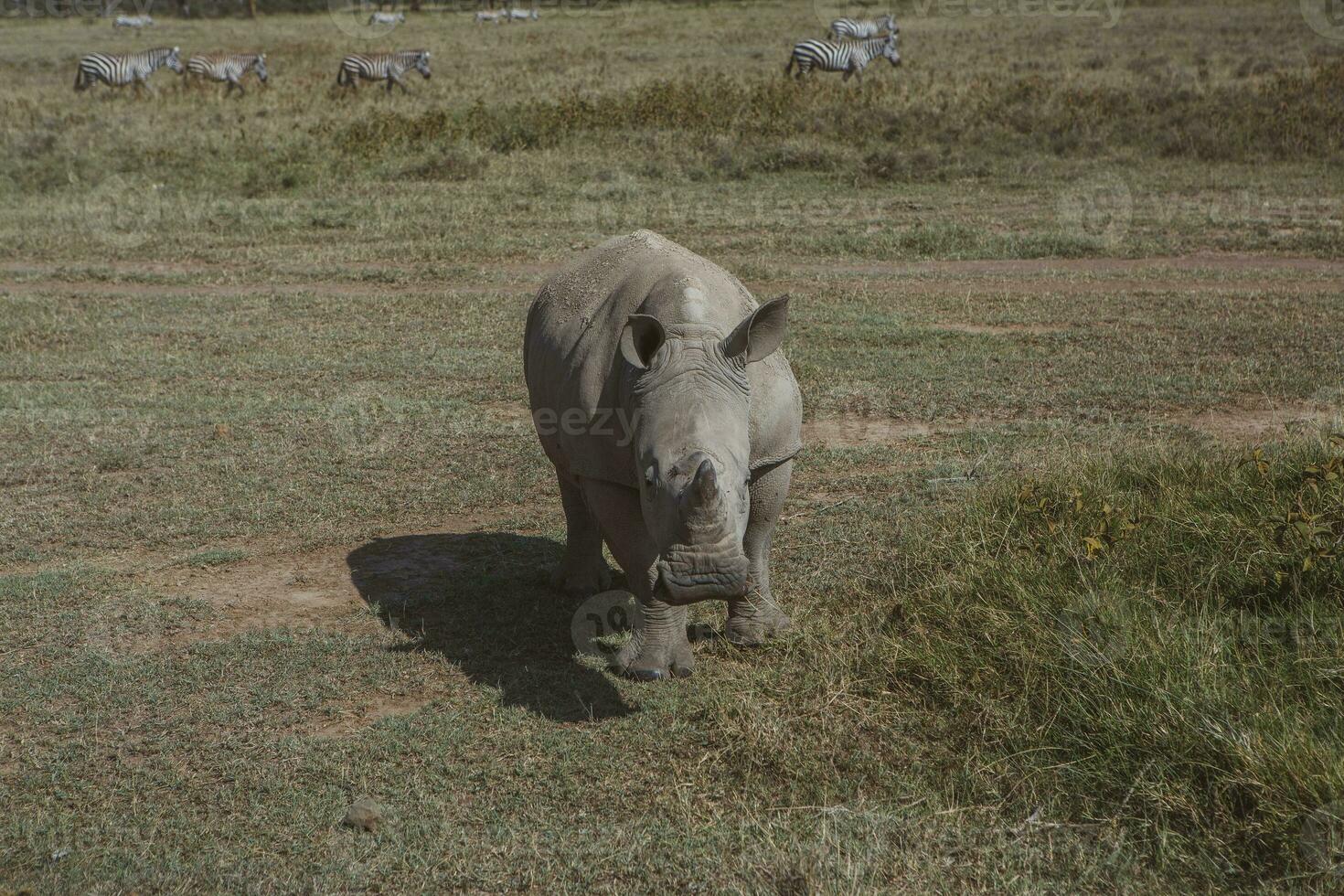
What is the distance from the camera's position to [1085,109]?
64.4 feet

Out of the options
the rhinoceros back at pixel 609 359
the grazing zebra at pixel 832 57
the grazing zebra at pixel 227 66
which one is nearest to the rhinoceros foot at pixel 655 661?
the rhinoceros back at pixel 609 359

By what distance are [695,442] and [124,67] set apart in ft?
99.0

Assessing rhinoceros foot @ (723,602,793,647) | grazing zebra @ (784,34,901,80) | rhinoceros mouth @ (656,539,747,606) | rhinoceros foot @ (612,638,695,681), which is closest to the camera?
rhinoceros mouth @ (656,539,747,606)

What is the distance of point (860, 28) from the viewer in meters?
33.5

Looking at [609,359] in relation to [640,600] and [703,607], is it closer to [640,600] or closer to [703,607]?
[640,600]

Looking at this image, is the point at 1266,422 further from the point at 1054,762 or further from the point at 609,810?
the point at 609,810

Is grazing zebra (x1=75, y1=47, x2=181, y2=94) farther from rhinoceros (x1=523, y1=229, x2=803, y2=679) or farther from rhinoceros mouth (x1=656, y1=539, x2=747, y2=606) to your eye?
rhinoceros mouth (x1=656, y1=539, x2=747, y2=606)

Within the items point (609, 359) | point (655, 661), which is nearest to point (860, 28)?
point (609, 359)

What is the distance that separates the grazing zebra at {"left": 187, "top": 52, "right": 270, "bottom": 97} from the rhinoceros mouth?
27.6 meters

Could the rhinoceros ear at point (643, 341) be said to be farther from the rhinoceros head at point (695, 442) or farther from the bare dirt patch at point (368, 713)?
the bare dirt patch at point (368, 713)

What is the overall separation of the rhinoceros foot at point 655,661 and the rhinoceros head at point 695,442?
84cm

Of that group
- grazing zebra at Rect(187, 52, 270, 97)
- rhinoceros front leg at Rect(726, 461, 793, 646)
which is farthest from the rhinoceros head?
grazing zebra at Rect(187, 52, 270, 97)

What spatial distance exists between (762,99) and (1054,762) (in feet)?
55.8

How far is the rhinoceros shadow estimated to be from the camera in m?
5.27
